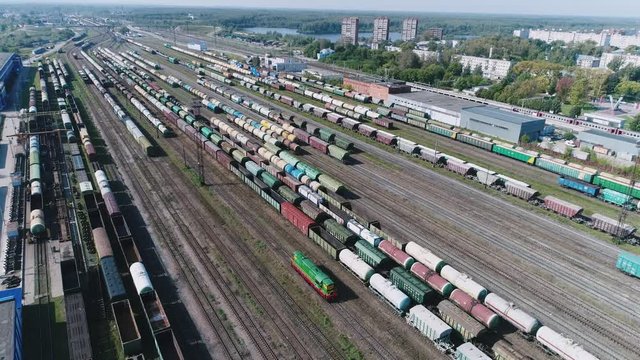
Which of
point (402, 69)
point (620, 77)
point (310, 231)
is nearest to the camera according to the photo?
point (310, 231)

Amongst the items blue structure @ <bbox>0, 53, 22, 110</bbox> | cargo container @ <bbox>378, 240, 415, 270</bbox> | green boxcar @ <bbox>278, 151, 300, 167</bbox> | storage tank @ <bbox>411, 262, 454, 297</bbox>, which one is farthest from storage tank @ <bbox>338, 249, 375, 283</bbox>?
blue structure @ <bbox>0, 53, 22, 110</bbox>

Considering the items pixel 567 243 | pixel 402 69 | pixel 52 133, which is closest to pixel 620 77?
pixel 402 69

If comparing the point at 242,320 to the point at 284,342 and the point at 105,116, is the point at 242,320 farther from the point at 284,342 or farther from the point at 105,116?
the point at 105,116

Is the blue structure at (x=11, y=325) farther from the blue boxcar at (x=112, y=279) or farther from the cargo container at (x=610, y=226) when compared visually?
the cargo container at (x=610, y=226)

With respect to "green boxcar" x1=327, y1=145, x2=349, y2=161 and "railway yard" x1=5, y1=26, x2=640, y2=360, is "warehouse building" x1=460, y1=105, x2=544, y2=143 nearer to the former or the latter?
"railway yard" x1=5, y1=26, x2=640, y2=360

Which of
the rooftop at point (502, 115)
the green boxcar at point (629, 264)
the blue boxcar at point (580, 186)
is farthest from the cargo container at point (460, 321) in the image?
the rooftop at point (502, 115)

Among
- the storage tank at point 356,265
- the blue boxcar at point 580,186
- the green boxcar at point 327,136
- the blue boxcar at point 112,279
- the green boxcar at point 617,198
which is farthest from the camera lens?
the green boxcar at point 327,136

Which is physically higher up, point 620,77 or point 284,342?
point 620,77
